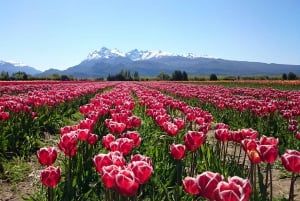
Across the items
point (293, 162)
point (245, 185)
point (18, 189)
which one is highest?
point (245, 185)

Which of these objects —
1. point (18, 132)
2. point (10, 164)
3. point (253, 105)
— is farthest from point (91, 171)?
point (253, 105)

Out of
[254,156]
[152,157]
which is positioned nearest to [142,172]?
[254,156]

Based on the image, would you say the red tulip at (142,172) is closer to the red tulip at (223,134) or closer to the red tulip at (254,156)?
the red tulip at (254,156)

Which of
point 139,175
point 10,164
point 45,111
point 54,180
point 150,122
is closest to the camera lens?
point 139,175

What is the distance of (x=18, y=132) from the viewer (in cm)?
865

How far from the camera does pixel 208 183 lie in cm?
267

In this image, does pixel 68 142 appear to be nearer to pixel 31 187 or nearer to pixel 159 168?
pixel 159 168

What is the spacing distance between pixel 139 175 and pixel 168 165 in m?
2.78

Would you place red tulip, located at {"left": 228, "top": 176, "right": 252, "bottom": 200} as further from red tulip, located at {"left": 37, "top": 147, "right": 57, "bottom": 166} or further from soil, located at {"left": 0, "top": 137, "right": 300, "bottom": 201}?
soil, located at {"left": 0, "top": 137, "right": 300, "bottom": 201}

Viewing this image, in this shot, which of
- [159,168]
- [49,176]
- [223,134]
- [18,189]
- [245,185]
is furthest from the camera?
[18,189]

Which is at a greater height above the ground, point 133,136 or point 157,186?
point 133,136

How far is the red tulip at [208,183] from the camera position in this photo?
2.66m

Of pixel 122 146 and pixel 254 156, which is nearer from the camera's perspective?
pixel 254 156

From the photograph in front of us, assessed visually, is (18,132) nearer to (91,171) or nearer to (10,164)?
(10,164)
